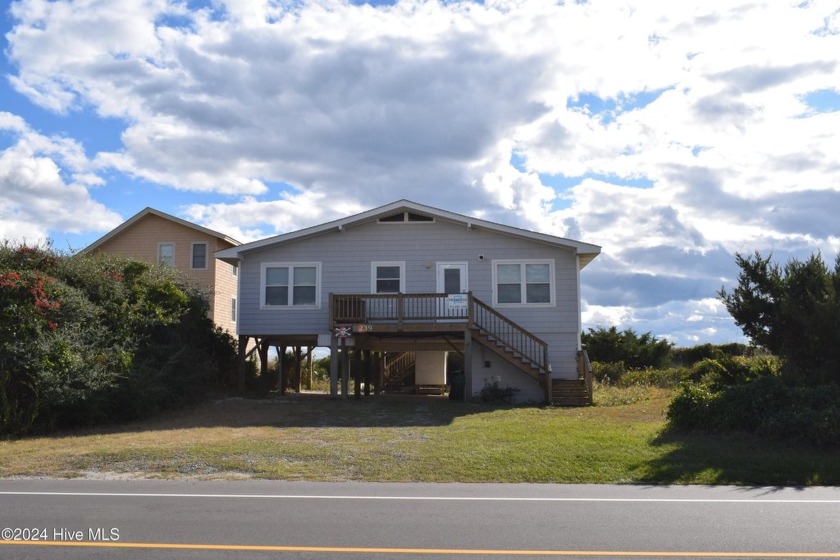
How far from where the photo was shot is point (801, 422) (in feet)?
45.9

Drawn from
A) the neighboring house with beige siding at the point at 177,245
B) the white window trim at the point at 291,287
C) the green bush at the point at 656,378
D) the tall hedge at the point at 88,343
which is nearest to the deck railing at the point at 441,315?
the white window trim at the point at 291,287

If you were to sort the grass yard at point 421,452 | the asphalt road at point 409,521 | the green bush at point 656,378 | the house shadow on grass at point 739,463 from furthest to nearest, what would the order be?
the green bush at point 656,378 < the grass yard at point 421,452 < the house shadow on grass at point 739,463 < the asphalt road at point 409,521

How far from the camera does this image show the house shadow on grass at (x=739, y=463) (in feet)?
38.8

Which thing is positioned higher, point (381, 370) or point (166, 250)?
point (166, 250)

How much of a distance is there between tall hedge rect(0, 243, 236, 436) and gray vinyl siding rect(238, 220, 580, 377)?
318 centimetres

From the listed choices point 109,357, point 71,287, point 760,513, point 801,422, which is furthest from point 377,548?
point 71,287

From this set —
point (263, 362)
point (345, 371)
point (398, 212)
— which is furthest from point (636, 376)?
point (263, 362)

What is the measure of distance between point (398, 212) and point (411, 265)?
5.78 ft

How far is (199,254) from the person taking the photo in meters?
34.1

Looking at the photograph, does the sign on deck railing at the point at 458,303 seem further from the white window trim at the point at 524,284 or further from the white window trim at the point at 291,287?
the white window trim at the point at 291,287

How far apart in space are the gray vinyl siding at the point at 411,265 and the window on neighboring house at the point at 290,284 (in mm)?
208

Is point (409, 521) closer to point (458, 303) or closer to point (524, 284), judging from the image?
point (458, 303)

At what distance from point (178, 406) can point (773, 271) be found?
15.3 metres

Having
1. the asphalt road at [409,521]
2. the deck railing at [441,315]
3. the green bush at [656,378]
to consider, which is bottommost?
the asphalt road at [409,521]
